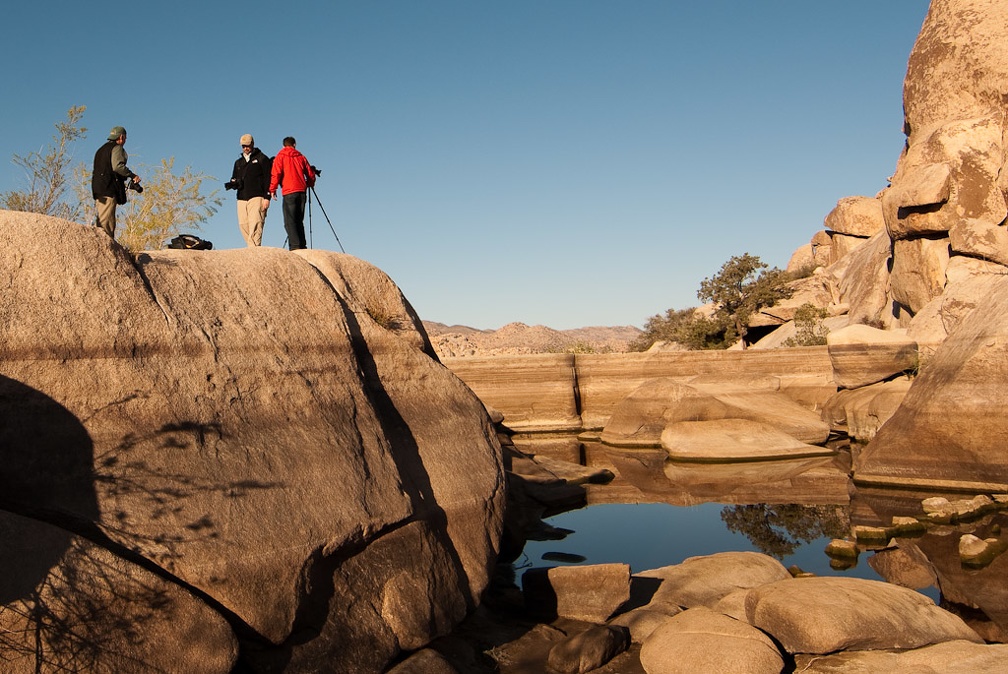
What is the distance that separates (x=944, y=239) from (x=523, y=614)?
21.4 metres

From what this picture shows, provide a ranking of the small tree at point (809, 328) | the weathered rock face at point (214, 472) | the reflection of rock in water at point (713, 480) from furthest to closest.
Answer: the small tree at point (809, 328) < the reflection of rock in water at point (713, 480) < the weathered rock face at point (214, 472)

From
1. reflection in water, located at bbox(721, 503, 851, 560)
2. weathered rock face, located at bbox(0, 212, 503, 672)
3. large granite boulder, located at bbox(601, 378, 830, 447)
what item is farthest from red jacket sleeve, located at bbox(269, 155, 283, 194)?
large granite boulder, located at bbox(601, 378, 830, 447)

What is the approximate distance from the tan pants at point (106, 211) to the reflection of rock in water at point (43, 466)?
12.4ft

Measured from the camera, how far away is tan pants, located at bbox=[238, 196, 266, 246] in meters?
11.1

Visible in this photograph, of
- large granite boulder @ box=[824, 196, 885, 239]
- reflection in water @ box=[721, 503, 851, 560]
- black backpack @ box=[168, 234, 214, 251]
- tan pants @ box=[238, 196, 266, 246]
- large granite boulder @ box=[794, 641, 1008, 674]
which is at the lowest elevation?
reflection in water @ box=[721, 503, 851, 560]

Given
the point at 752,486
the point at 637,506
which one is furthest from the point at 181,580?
the point at 752,486

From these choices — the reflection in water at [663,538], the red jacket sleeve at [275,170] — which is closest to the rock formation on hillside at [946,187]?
the reflection in water at [663,538]

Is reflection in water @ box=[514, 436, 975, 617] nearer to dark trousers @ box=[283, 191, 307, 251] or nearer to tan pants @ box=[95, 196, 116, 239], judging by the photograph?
dark trousers @ box=[283, 191, 307, 251]

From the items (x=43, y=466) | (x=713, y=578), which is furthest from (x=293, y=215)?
(x=713, y=578)

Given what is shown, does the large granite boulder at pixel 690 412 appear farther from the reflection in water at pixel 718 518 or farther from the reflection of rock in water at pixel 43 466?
the reflection of rock in water at pixel 43 466

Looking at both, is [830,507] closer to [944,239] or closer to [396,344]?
[396,344]

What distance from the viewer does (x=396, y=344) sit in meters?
9.11

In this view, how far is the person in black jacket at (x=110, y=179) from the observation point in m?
8.94

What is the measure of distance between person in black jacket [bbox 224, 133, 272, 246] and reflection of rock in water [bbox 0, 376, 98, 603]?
5.66 metres
